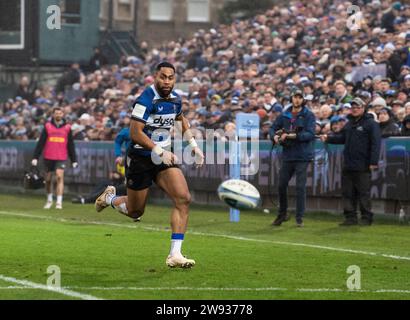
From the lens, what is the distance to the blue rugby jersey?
12.2 m

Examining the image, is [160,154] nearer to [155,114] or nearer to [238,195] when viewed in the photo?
[155,114]

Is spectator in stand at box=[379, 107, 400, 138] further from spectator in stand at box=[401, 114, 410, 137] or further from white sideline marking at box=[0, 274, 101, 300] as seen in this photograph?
white sideline marking at box=[0, 274, 101, 300]

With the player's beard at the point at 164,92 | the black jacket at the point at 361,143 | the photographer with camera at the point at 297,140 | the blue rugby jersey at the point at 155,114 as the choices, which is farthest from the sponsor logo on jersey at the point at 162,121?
the black jacket at the point at 361,143

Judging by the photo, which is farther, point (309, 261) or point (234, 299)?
point (309, 261)

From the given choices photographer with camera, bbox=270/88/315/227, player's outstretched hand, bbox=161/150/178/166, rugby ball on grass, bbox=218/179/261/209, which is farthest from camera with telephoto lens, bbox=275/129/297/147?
player's outstretched hand, bbox=161/150/178/166

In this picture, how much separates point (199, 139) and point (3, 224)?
7108 mm

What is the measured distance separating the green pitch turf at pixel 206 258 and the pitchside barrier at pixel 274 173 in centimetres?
54

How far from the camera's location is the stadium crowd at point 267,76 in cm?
2281

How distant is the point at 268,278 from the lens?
11.4 metres

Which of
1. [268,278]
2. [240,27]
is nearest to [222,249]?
[268,278]

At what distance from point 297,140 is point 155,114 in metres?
6.71

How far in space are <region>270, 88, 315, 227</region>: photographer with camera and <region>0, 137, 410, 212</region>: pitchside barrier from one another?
1993mm

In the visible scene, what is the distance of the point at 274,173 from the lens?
2302 cm

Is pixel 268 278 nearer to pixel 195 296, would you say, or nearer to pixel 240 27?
pixel 195 296
